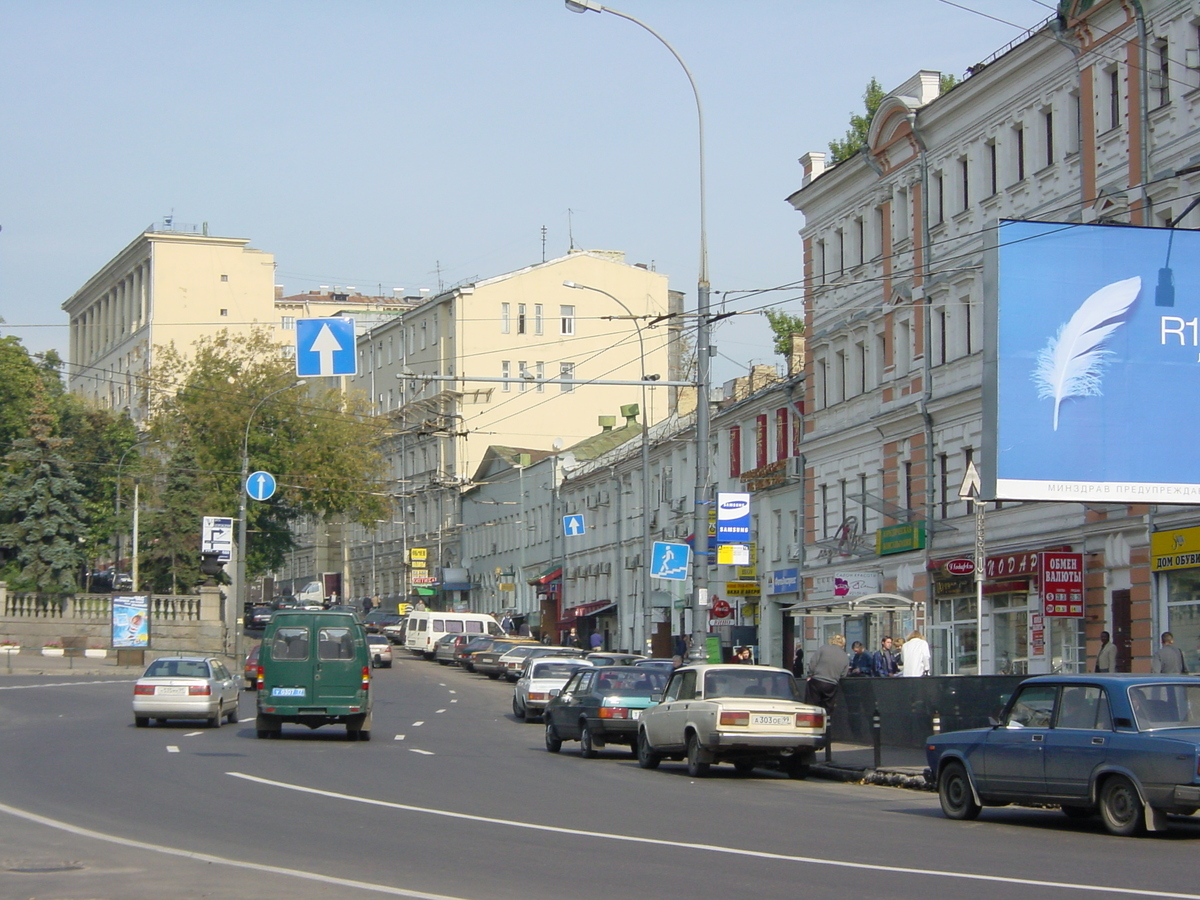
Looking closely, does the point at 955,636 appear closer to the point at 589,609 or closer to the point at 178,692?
the point at 178,692

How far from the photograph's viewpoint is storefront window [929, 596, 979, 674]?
38.4 metres

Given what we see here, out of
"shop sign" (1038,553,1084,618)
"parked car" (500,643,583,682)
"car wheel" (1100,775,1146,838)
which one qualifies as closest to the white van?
"parked car" (500,643,583,682)

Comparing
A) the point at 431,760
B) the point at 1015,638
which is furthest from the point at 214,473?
the point at 431,760

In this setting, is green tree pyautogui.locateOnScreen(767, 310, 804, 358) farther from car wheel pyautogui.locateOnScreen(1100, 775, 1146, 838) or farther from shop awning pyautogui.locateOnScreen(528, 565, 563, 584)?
car wheel pyautogui.locateOnScreen(1100, 775, 1146, 838)

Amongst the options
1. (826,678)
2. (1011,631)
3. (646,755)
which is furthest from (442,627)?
(646,755)

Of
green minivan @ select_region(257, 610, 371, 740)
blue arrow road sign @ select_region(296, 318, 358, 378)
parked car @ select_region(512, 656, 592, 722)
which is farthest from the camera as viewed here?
parked car @ select_region(512, 656, 592, 722)

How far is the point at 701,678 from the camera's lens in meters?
22.5

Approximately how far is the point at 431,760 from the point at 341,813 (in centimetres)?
792

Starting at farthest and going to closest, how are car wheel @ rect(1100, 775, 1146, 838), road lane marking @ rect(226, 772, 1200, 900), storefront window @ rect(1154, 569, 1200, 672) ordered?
storefront window @ rect(1154, 569, 1200, 672), car wheel @ rect(1100, 775, 1146, 838), road lane marking @ rect(226, 772, 1200, 900)

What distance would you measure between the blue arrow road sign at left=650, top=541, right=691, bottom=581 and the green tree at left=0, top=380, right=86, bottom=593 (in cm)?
3703

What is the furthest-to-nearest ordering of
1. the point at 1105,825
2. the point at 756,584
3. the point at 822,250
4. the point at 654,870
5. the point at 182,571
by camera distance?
the point at 182,571, the point at 756,584, the point at 822,250, the point at 1105,825, the point at 654,870

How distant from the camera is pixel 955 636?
129 feet

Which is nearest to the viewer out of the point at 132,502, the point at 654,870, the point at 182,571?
the point at 654,870

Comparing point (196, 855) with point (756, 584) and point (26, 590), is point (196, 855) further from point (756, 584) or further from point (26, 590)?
point (26, 590)
